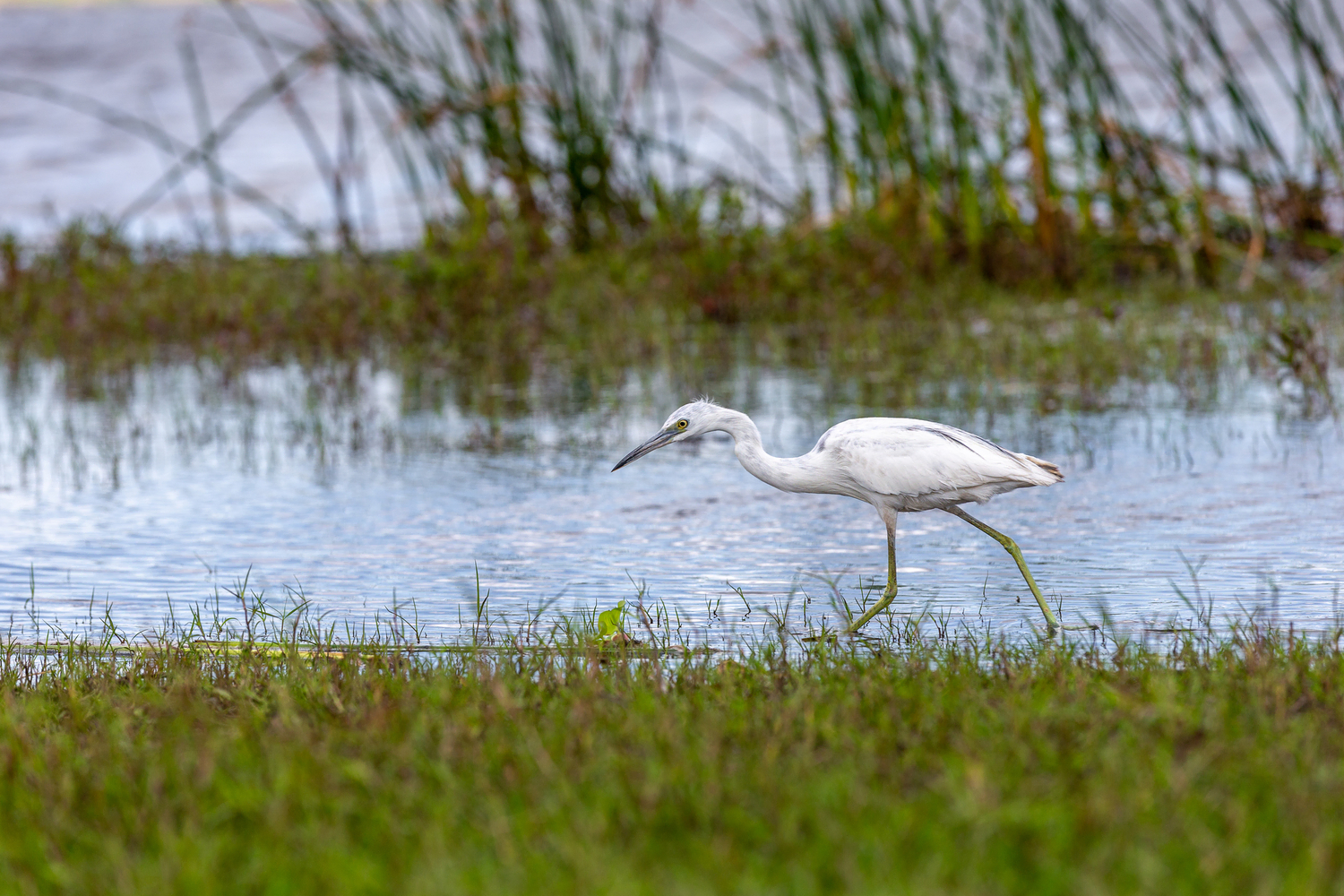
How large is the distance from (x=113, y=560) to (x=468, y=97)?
22.9ft

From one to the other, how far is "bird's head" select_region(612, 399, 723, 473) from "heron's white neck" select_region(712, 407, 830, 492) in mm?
22

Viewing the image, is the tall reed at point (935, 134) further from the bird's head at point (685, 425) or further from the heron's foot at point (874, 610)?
the heron's foot at point (874, 610)

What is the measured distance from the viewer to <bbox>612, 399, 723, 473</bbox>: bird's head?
5.47 m

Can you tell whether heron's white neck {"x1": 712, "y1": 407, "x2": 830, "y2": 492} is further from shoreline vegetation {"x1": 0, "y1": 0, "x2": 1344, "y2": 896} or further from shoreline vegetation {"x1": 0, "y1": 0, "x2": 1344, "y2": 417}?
shoreline vegetation {"x1": 0, "y1": 0, "x2": 1344, "y2": 417}

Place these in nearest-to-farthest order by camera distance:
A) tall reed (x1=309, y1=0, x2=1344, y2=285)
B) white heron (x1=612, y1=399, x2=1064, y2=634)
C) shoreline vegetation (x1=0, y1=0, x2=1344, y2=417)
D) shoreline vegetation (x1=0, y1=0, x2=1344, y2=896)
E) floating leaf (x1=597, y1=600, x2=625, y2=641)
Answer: shoreline vegetation (x1=0, y1=0, x2=1344, y2=896) < floating leaf (x1=597, y1=600, x2=625, y2=641) < white heron (x1=612, y1=399, x2=1064, y2=634) < shoreline vegetation (x1=0, y1=0, x2=1344, y2=417) < tall reed (x1=309, y1=0, x2=1344, y2=285)

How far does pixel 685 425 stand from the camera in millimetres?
5539

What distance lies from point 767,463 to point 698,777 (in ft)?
7.05

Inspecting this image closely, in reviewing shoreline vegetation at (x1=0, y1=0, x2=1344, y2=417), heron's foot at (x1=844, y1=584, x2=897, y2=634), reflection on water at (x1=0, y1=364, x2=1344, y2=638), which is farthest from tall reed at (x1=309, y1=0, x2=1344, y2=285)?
heron's foot at (x1=844, y1=584, x2=897, y2=634)

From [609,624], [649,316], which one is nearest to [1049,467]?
[609,624]

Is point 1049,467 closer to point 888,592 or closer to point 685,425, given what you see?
point 888,592

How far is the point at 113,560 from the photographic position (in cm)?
614

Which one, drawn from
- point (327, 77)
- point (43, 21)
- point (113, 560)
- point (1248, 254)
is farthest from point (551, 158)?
point (43, 21)

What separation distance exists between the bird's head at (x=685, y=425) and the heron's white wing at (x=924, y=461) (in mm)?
403

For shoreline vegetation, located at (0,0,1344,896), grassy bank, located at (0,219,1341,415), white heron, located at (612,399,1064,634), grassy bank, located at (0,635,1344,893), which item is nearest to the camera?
grassy bank, located at (0,635,1344,893)
